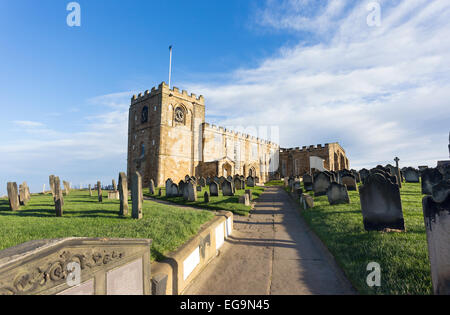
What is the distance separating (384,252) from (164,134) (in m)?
24.1

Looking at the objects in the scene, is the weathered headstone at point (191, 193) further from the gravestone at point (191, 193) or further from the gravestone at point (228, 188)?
the gravestone at point (228, 188)

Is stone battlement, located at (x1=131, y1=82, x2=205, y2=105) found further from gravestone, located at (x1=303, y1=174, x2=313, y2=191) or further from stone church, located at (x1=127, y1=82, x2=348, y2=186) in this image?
gravestone, located at (x1=303, y1=174, x2=313, y2=191)

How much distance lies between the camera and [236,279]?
3.86m

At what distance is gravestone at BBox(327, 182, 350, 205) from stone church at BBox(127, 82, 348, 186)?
63.4ft

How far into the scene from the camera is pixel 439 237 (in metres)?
2.82

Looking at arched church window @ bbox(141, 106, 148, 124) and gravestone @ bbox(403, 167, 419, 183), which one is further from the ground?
arched church window @ bbox(141, 106, 148, 124)

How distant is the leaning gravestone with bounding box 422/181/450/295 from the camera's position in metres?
2.65

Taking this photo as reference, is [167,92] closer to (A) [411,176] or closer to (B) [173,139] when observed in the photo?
(B) [173,139]

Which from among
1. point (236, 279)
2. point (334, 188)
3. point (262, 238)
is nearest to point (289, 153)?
point (334, 188)

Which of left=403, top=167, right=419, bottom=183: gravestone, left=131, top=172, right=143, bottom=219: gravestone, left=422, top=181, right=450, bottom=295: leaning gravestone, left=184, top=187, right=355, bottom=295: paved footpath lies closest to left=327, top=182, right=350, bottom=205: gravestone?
left=184, top=187, right=355, bottom=295: paved footpath

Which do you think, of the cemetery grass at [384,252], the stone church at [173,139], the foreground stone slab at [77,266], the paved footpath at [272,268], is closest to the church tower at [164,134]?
the stone church at [173,139]

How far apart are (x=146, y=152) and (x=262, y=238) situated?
899 inches
